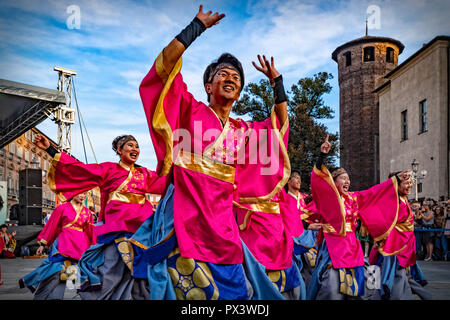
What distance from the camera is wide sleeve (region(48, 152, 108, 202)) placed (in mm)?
5141

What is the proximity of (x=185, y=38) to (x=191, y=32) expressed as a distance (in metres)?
0.06

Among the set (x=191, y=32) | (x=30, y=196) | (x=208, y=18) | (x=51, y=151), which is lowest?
(x=30, y=196)

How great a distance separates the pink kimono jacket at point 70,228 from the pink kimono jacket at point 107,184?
93 cm

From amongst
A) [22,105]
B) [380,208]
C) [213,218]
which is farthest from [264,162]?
[22,105]

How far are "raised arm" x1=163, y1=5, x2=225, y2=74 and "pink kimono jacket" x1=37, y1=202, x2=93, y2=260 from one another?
149 inches

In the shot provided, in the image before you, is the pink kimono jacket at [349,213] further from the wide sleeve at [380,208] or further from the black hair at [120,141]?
the black hair at [120,141]

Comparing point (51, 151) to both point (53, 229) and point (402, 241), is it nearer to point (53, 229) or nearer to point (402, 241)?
point (53, 229)

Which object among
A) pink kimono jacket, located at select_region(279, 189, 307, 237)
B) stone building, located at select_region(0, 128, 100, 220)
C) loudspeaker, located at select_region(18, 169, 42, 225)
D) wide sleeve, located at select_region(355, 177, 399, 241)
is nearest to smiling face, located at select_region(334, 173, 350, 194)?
wide sleeve, located at select_region(355, 177, 399, 241)

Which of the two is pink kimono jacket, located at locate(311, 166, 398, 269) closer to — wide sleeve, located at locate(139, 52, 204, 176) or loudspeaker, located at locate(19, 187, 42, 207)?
wide sleeve, located at locate(139, 52, 204, 176)

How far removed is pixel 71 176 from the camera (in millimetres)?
5184

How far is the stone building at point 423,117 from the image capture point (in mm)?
21609

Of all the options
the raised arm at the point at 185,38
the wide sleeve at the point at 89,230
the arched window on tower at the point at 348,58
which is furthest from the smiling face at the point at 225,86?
the arched window on tower at the point at 348,58
